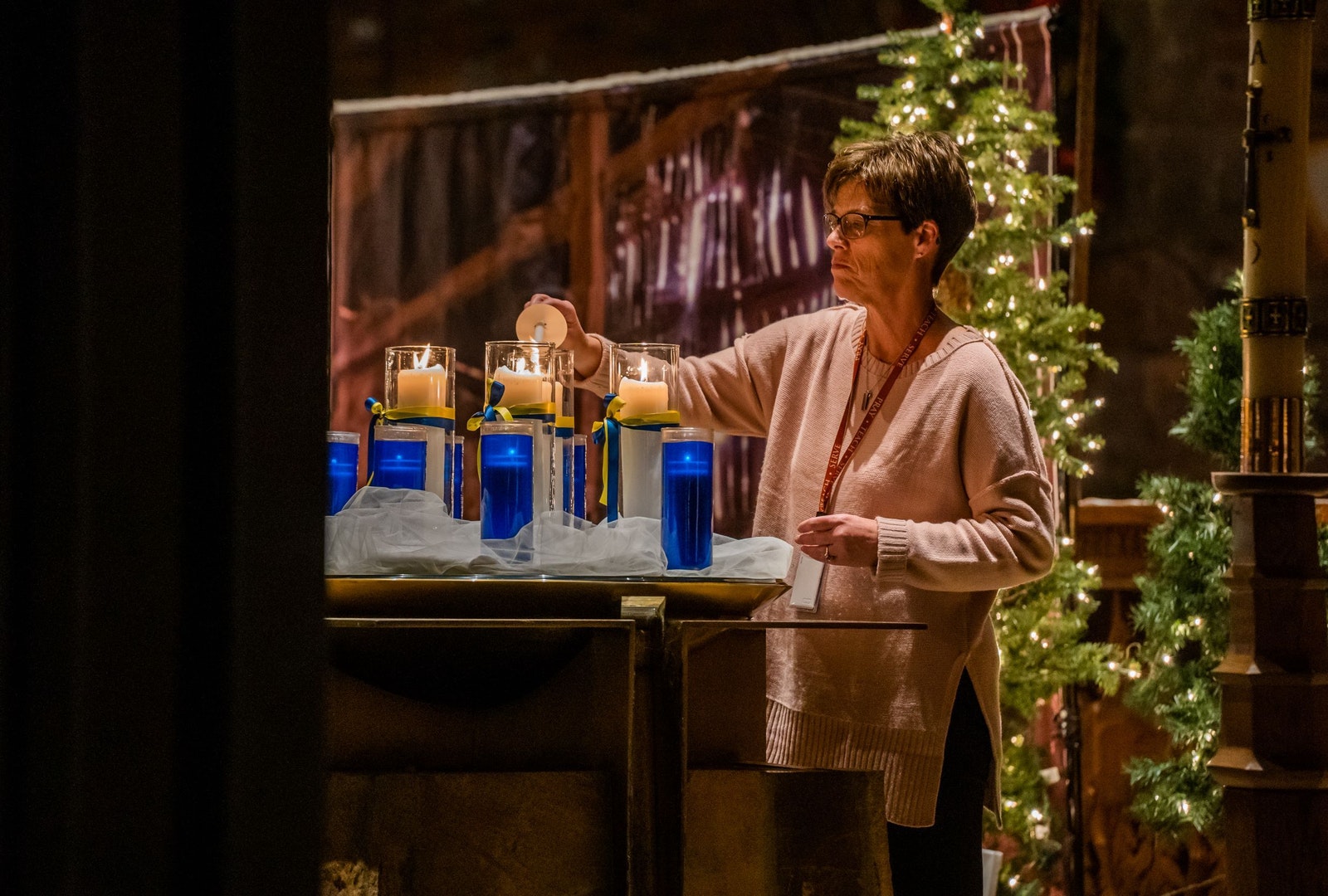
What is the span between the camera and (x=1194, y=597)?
3529 mm

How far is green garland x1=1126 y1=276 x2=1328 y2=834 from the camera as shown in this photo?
3.46 m

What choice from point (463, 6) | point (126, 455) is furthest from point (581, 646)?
point (463, 6)

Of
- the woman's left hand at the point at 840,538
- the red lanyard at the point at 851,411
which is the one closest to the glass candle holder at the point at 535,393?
the woman's left hand at the point at 840,538

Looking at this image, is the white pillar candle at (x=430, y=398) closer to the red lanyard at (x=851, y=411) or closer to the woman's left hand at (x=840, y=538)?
the woman's left hand at (x=840, y=538)

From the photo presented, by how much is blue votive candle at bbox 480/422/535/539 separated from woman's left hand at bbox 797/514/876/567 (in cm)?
40

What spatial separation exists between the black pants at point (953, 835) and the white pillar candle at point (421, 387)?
88 centimetres

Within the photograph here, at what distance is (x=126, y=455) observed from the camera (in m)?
0.66

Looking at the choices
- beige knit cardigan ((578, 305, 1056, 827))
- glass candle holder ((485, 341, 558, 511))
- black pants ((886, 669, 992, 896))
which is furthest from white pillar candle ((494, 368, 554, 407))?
black pants ((886, 669, 992, 896))

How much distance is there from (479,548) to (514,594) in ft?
0.25

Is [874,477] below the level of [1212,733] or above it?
above

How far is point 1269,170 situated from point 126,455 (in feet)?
9.06

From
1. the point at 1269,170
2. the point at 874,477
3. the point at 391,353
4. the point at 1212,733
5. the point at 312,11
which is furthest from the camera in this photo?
the point at 1212,733

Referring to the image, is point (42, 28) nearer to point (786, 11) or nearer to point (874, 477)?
point (874, 477)

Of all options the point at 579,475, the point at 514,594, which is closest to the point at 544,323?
the point at 579,475
